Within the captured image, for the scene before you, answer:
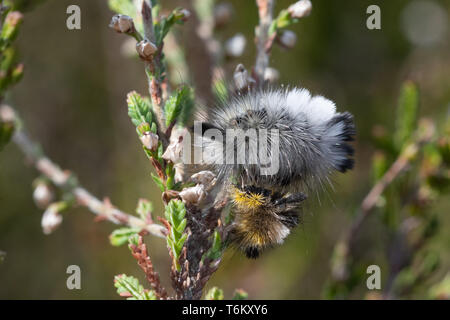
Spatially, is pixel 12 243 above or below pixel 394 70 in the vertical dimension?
below

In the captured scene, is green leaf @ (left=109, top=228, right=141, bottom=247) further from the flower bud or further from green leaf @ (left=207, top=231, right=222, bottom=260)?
the flower bud

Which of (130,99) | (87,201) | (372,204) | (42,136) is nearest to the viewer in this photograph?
(130,99)

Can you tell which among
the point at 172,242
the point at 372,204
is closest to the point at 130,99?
the point at 172,242

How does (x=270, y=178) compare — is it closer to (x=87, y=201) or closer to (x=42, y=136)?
(x=87, y=201)

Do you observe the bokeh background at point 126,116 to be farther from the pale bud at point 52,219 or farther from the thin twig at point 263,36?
the thin twig at point 263,36

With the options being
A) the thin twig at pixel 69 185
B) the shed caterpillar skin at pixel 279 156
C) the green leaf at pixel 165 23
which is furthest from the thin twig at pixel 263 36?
the thin twig at pixel 69 185

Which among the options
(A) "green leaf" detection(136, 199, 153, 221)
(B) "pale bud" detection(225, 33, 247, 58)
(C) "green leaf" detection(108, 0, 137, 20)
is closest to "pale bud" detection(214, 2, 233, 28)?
(B) "pale bud" detection(225, 33, 247, 58)

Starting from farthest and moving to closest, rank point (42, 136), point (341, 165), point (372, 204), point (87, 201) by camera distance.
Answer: point (42, 136)
point (372, 204)
point (87, 201)
point (341, 165)
